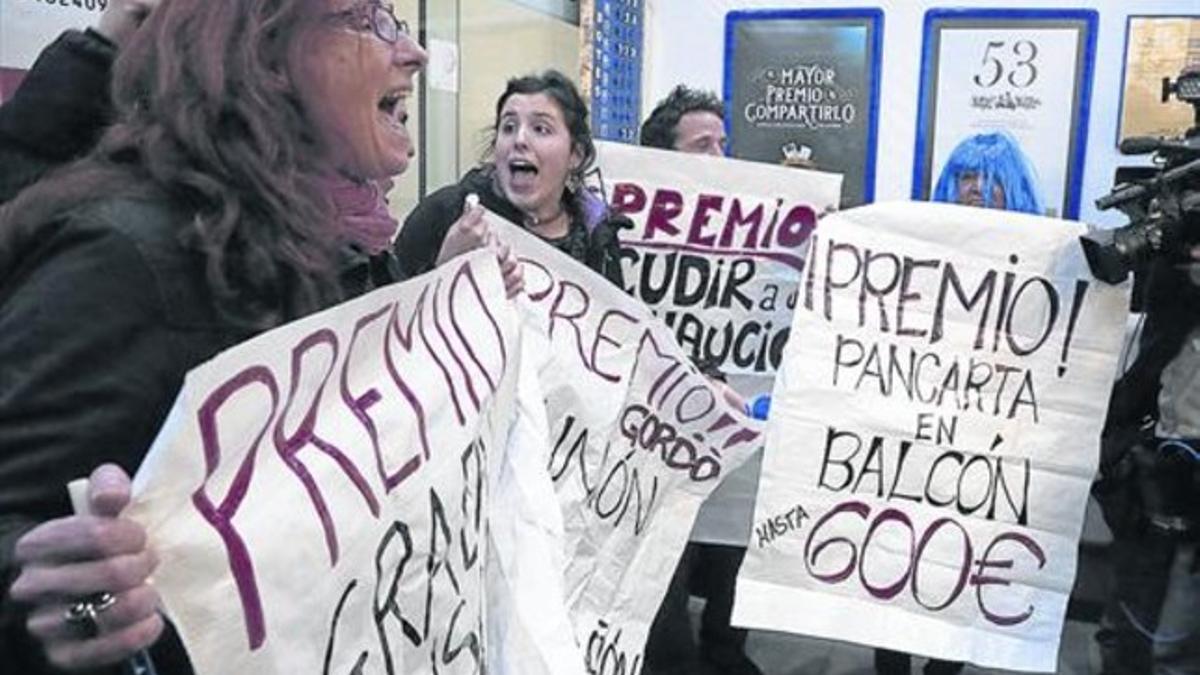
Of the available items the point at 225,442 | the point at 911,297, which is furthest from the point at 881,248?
the point at 225,442

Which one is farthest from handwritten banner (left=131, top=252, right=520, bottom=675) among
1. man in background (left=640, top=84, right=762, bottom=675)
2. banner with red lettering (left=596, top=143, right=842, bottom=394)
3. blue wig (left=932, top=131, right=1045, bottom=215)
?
blue wig (left=932, top=131, right=1045, bottom=215)

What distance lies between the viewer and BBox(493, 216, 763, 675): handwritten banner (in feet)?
4.73

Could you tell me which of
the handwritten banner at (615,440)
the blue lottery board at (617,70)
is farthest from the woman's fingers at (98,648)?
the blue lottery board at (617,70)

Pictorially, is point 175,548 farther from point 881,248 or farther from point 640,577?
point 881,248

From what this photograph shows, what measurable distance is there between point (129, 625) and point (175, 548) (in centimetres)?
5

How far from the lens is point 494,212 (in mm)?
1829

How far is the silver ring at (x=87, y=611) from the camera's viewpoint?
0.51 m

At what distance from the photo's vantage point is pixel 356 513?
0.73 m

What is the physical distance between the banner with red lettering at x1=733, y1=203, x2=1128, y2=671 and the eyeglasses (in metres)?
1.02

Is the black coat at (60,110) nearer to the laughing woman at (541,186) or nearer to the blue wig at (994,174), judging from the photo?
Result: the laughing woman at (541,186)

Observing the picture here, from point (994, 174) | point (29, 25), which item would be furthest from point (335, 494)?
point (994, 174)

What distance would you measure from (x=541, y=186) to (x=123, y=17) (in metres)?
1.06

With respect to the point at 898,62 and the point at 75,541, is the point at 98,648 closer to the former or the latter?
the point at 75,541

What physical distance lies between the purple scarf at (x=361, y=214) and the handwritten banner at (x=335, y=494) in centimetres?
5
